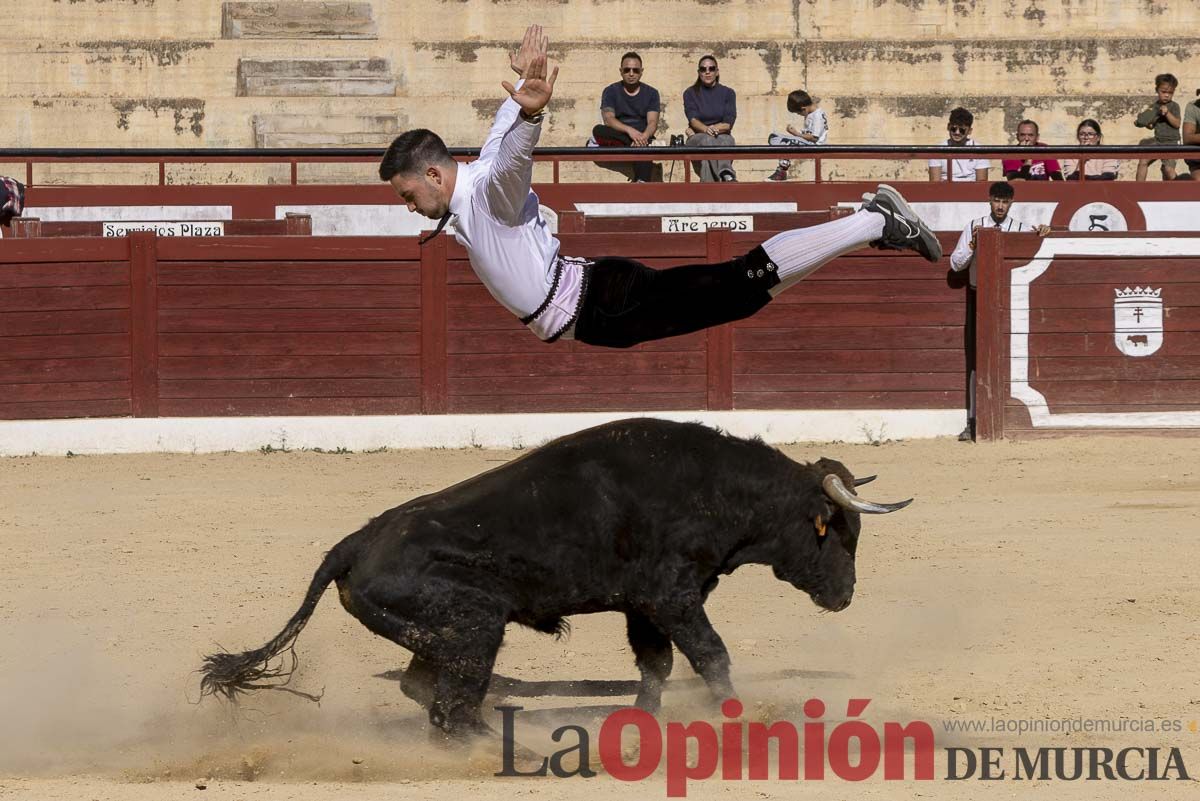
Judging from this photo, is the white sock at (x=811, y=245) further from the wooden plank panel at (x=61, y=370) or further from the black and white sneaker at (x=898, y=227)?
the wooden plank panel at (x=61, y=370)

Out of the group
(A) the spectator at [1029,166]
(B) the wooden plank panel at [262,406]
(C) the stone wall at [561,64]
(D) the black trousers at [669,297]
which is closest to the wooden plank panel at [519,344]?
(B) the wooden plank panel at [262,406]

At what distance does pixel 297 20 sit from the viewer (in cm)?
1467

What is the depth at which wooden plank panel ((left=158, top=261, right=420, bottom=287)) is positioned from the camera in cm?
1019

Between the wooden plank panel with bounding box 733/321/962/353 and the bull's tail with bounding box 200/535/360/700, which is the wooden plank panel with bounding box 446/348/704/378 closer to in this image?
the wooden plank panel with bounding box 733/321/962/353

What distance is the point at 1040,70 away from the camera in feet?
47.8

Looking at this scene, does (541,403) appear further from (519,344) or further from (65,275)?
(65,275)

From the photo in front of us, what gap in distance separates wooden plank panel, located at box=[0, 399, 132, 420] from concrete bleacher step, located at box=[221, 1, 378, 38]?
5481 mm

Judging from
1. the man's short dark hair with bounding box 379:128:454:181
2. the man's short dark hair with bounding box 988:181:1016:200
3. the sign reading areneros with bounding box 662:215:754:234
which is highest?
the man's short dark hair with bounding box 988:181:1016:200

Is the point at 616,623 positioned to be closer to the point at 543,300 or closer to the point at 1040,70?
the point at 543,300

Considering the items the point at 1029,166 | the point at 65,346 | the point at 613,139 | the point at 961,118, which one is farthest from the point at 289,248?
the point at 1029,166

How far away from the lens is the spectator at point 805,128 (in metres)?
12.4

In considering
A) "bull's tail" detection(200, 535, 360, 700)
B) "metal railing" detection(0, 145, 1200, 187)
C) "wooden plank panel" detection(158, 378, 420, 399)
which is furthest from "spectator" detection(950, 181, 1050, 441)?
"bull's tail" detection(200, 535, 360, 700)

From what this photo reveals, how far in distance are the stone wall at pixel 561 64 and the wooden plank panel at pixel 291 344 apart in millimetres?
3887

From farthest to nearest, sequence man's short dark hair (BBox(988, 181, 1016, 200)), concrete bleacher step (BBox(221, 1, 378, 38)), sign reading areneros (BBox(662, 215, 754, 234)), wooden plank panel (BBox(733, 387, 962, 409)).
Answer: concrete bleacher step (BBox(221, 1, 378, 38)) → sign reading areneros (BBox(662, 215, 754, 234)) → wooden plank panel (BBox(733, 387, 962, 409)) → man's short dark hair (BBox(988, 181, 1016, 200))
